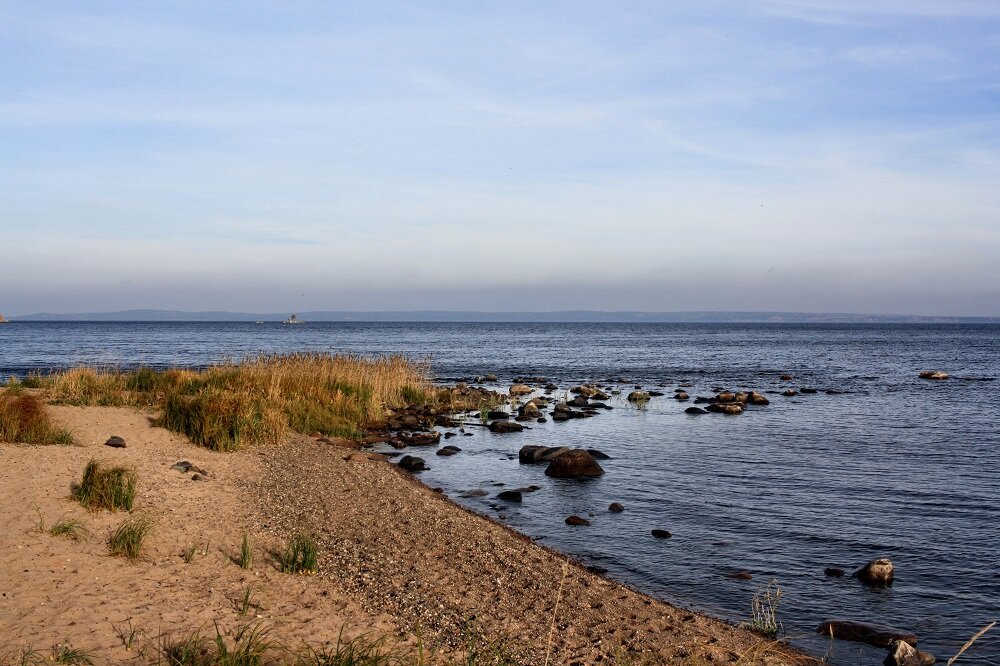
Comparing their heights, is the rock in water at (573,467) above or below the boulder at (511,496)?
above

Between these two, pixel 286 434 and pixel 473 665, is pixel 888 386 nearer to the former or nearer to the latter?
pixel 286 434

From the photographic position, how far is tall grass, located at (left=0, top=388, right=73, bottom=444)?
1590 cm

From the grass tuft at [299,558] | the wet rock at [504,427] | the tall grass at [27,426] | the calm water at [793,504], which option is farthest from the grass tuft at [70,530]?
the wet rock at [504,427]

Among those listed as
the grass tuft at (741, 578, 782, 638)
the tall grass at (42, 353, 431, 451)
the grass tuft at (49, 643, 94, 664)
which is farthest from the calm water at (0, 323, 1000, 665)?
the grass tuft at (49, 643, 94, 664)

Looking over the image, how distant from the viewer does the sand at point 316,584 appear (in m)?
8.09

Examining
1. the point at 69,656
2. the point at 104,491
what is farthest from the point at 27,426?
the point at 69,656

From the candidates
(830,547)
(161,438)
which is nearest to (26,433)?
(161,438)

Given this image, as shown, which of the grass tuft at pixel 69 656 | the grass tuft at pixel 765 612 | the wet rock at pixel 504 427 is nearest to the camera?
the grass tuft at pixel 69 656

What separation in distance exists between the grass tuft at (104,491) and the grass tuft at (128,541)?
A: 1.34 m

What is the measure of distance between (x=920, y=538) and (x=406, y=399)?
21860 mm

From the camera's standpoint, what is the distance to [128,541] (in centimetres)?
1012

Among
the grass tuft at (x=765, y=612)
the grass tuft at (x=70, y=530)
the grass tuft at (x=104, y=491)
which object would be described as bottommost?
the grass tuft at (x=765, y=612)

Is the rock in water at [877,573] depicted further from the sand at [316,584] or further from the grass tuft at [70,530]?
the grass tuft at [70,530]

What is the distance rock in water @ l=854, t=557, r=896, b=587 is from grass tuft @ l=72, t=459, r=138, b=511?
11313 millimetres
